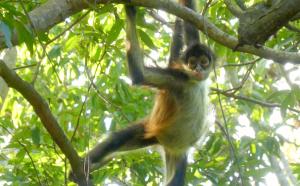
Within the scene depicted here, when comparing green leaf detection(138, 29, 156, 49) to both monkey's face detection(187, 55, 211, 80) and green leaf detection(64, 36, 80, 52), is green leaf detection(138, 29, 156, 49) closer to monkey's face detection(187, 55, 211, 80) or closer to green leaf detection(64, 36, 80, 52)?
green leaf detection(64, 36, 80, 52)

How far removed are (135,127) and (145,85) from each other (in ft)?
2.99

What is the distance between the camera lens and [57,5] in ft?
10.7

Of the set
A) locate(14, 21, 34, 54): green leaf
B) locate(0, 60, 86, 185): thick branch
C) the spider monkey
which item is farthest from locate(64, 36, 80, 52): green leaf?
locate(14, 21, 34, 54): green leaf

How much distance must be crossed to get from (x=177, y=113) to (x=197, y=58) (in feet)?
1.92

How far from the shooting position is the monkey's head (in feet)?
16.9

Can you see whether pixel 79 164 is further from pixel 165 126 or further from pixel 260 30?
pixel 165 126

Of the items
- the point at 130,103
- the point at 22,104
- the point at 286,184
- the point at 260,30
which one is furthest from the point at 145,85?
the point at 286,184

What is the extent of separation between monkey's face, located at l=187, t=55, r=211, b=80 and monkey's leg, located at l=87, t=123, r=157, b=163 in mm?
824

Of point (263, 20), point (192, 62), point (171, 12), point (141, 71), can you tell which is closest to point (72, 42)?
point (141, 71)

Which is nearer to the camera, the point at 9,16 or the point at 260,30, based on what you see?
the point at 9,16

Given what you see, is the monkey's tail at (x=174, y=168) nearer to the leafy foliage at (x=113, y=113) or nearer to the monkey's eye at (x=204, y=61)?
the leafy foliage at (x=113, y=113)

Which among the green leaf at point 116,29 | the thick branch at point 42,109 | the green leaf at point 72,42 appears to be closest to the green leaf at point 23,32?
the thick branch at point 42,109

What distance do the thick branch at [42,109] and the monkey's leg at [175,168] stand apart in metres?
1.97

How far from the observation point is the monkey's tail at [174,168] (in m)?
5.47
